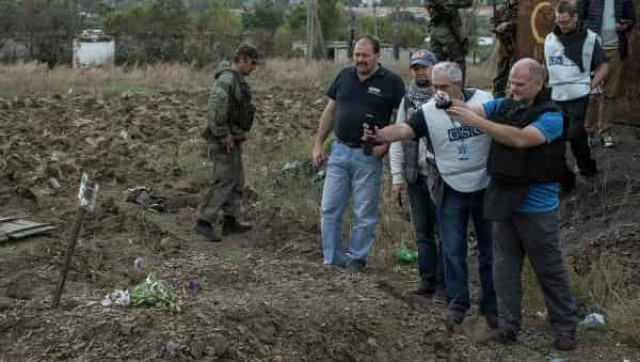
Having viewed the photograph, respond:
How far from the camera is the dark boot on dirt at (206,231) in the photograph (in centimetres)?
955

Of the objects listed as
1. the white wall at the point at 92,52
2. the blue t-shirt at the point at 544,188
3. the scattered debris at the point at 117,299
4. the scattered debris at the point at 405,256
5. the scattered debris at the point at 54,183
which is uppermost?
the blue t-shirt at the point at 544,188

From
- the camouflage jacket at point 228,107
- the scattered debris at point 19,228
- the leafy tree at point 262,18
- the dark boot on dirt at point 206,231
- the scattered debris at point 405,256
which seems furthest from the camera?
Answer: the leafy tree at point 262,18

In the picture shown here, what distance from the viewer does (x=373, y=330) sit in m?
5.91

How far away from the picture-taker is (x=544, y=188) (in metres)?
6.04

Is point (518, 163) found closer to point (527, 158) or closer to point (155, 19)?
point (527, 158)

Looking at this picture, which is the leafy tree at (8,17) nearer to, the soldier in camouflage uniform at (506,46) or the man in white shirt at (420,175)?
the soldier in camouflage uniform at (506,46)

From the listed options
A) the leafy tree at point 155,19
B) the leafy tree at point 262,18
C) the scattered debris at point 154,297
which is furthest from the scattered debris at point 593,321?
the leafy tree at point 262,18

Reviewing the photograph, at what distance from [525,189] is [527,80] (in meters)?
0.66

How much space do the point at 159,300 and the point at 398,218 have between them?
14.1 ft

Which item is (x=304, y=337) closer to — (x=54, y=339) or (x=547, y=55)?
(x=54, y=339)

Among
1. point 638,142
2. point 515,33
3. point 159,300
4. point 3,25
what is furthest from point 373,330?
point 3,25

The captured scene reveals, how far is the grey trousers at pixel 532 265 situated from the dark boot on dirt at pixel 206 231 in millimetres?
3795

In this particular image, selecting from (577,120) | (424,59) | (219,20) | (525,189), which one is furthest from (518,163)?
(219,20)

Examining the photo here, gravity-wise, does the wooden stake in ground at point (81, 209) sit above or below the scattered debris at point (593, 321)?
above
